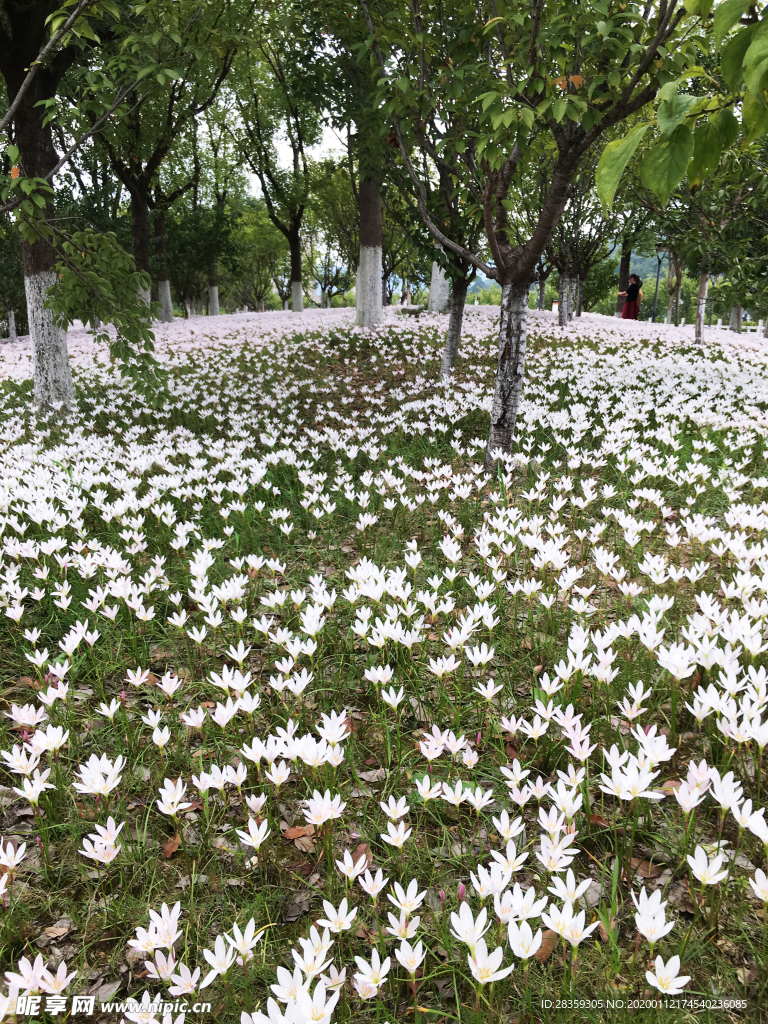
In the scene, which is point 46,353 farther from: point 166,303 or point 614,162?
point 166,303

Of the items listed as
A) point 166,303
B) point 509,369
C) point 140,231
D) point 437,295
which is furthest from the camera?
point 166,303

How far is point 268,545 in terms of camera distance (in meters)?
4.80

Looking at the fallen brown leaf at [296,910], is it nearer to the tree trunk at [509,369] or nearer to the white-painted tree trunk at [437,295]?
the tree trunk at [509,369]

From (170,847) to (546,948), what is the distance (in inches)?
56.0

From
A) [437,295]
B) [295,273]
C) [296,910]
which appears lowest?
[296,910]

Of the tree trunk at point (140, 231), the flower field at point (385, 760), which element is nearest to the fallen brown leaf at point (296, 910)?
the flower field at point (385, 760)

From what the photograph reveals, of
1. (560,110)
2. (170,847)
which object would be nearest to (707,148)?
(560,110)

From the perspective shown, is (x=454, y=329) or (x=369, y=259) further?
(x=369, y=259)

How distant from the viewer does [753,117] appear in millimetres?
1102

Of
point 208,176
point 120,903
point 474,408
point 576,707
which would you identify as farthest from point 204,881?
point 208,176

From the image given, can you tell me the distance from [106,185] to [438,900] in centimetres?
2835

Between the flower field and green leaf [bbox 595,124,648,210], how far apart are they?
1.64 m

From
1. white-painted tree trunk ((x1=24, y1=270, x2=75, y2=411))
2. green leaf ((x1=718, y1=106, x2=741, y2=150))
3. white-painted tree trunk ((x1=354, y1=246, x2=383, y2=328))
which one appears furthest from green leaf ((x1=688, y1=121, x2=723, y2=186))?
white-painted tree trunk ((x1=354, y1=246, x2=383, y2=328))

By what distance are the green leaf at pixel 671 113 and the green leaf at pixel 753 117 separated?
0.10m
